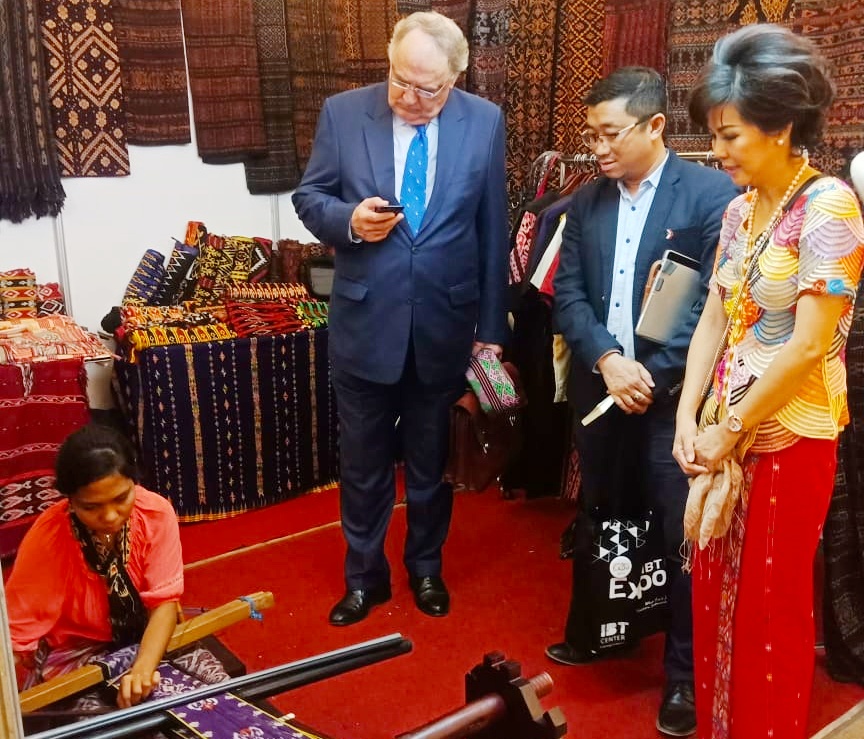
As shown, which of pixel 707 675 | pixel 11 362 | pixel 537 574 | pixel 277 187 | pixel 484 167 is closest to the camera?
pixel 707 675

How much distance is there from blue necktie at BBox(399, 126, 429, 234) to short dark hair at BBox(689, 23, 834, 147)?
900 millimetres

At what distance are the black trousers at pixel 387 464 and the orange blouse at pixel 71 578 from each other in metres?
0.70

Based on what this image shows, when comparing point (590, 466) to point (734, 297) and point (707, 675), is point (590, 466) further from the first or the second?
point (734, 297)

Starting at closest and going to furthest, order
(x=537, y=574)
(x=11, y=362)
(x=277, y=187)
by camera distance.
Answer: (x=11, y=362) < (x=537, y=574) < (x=277, y=187)

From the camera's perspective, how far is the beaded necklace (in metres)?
1.51

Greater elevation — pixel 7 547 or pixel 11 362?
pixel 11 362

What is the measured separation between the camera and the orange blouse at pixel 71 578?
1.70 m

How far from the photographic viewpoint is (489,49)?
3523 mm

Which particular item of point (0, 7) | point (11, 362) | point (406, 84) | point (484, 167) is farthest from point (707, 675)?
point (0, 7)

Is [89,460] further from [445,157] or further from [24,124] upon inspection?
[24,124]

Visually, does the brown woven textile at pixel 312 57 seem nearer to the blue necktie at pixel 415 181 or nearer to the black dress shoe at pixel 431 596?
the blue necktie at pixel 415 181

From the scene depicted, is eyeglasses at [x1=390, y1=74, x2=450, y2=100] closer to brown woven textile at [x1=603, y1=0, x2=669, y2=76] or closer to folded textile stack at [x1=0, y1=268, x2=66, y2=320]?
brown woven textile at [x1=603, y1=0, x2=669, y2=76]

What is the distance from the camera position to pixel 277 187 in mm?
3721

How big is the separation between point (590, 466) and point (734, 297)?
28.2 inches
